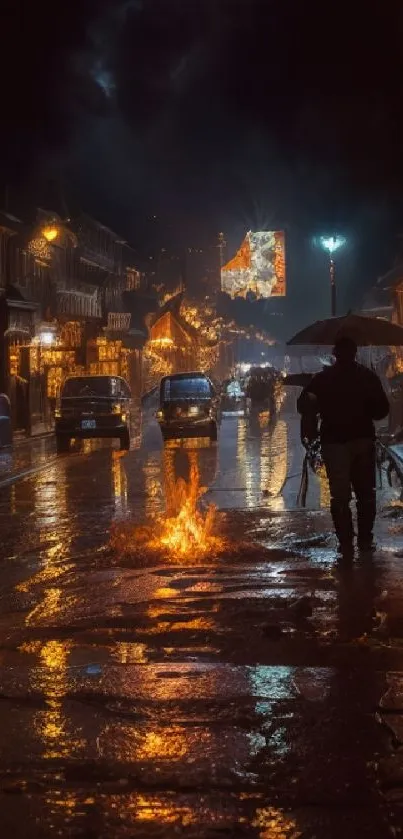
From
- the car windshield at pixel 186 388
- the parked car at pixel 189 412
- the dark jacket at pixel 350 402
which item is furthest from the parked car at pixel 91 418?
the dark jacket at pixel 350 402

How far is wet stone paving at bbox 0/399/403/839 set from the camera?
3340 mm

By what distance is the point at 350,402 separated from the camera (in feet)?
27.1

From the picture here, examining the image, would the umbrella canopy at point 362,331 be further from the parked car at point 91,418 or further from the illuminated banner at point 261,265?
the illuminated banner at point 261,265

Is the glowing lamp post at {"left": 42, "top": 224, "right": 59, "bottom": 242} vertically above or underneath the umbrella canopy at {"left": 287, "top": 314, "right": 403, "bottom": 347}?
above

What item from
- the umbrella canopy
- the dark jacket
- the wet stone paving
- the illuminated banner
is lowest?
the wet stone paving

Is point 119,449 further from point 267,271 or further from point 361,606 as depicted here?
point 267,271

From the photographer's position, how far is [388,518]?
10.5m

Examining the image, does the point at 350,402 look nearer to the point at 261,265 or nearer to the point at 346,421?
the point at 346,421

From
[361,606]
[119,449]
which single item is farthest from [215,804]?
[119,449]

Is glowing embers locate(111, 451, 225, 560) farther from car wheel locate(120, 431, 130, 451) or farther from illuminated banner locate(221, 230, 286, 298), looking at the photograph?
illuminated banner locate(221, 230, 286, 298)

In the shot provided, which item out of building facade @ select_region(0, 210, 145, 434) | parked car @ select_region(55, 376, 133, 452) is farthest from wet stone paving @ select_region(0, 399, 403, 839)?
building facade @ select_region(0, 210, 145, 434)

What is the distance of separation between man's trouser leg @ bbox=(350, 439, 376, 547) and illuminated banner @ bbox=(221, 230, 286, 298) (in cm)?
4820

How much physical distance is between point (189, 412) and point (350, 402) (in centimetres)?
1698

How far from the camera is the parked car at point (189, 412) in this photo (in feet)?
82.2
